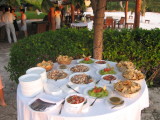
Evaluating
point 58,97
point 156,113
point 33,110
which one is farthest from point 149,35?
point 33,110

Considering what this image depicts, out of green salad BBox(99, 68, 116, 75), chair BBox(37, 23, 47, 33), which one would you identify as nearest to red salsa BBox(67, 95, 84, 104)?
green salad BBox(99, 68, 116, 75)

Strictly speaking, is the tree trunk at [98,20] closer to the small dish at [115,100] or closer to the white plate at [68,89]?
the white plate at [68,89]

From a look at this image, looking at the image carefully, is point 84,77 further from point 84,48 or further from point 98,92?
point 84,48

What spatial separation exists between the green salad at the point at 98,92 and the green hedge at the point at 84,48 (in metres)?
1.95

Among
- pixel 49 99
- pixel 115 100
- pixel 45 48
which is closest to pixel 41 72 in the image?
pixel 49 99

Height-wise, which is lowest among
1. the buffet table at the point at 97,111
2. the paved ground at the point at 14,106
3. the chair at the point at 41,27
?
the paved ground at the point at 14,106

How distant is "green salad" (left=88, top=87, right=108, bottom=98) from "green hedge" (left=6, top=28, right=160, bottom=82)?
1.95 meters

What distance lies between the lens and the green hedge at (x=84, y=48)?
3980 millimetres

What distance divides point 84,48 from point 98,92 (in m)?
2.21

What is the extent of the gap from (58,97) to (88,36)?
251cm

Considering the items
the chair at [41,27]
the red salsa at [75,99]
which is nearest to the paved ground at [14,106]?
the red salsa at [75,99]

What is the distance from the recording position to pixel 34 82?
86.6 inches

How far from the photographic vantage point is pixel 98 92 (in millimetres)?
2203

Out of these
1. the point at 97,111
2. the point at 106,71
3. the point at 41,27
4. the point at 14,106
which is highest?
the point at 41,27
